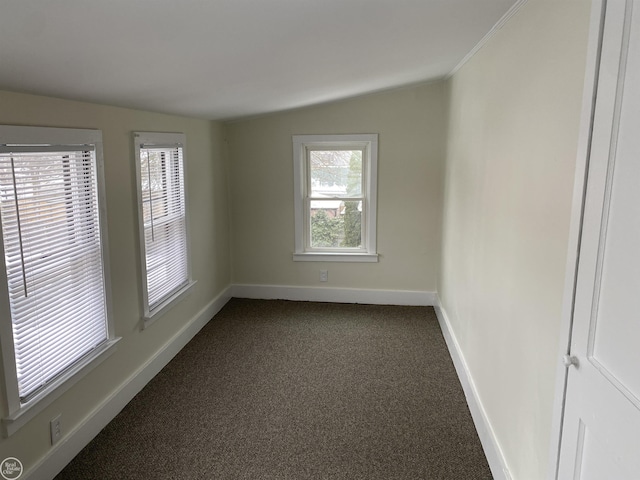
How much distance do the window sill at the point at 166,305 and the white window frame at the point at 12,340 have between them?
375 mm

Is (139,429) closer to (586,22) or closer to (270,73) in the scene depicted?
(270,73)

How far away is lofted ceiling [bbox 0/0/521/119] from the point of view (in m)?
1.41

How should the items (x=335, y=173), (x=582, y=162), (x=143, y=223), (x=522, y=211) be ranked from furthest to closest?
(x=335, y=173)
(x=143, y=223)
(x=522, y=211)
(x=582, y=162)

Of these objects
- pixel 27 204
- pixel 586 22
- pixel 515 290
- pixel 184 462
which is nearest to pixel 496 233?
pixel 515 290

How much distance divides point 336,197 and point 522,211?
293 cm

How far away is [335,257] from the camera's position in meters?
4.90

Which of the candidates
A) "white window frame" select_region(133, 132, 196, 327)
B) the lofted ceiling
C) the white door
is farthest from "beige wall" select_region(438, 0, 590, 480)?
"white window frame" select_region(133, 132, 196, 327)

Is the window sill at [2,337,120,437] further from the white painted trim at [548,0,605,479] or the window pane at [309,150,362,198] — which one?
the window pane at [309,150,362,198]

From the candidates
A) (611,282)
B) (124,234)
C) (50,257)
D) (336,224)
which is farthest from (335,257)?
(611,282)

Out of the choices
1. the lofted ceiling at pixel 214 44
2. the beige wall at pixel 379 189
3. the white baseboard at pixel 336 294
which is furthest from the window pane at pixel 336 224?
the lofted ceiling at pixel 214 44

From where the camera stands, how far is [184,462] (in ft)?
8.05

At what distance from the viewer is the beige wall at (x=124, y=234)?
2.21 metres

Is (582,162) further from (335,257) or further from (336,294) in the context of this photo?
(336,294)

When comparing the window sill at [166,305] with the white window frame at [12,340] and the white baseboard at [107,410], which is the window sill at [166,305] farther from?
the white window frame at [12,340]
